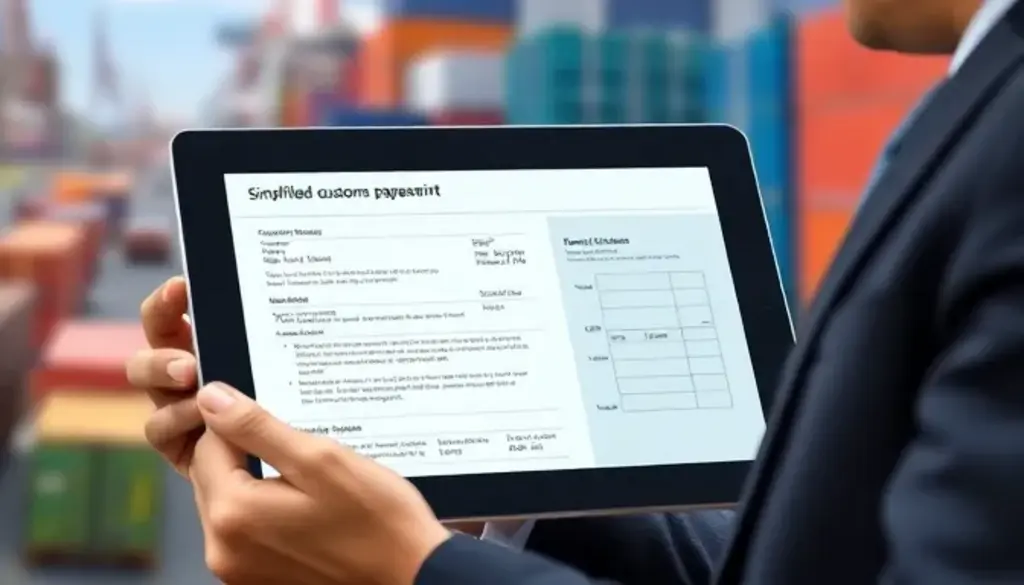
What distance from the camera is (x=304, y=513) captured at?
26.3 inches

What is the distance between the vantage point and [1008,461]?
48 centimetres

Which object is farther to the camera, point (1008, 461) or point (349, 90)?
point (349, 90)

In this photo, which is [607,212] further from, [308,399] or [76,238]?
[76,238]

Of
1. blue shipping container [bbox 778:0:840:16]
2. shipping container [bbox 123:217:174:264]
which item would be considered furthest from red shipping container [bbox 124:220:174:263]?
blue shipping container [bbox 778:0:840:16]

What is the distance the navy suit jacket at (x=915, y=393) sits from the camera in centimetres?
48

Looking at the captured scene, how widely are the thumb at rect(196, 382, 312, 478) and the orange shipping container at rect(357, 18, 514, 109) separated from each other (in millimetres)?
4819

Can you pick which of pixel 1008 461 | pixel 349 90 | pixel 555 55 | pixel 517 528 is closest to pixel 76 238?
pixel 349 90

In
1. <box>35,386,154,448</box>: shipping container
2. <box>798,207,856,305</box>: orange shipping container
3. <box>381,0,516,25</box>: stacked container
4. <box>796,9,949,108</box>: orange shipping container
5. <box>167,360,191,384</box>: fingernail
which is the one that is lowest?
<box>35,386,154,448</box>: shipping container

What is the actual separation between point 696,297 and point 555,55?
3773 millimetres

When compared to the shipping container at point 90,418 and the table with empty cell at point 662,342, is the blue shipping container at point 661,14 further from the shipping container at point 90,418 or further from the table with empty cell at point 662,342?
the table with empty cell at point 662,342

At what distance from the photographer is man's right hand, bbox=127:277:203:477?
2.85 ft

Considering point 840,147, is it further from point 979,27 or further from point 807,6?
point 979,27

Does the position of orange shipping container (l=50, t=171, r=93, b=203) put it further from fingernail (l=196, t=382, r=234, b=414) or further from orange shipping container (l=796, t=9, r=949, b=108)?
fingernail (l=196, t=382, r=234, b=414)

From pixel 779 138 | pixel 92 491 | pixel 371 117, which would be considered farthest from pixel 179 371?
pixel 371 117
